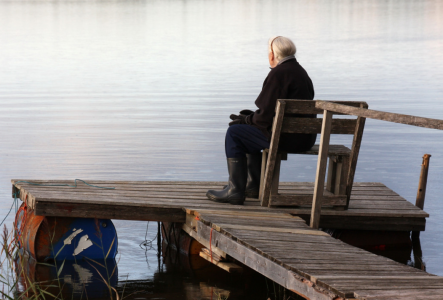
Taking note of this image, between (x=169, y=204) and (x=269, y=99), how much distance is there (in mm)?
1177

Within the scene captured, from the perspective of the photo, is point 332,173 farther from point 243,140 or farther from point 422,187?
point 422,187

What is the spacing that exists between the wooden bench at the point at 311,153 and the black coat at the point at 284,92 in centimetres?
11

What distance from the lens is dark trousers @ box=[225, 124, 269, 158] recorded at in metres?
6.37

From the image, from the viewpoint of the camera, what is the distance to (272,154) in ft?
20.3

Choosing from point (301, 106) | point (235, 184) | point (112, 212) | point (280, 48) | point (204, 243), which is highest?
point (280, 48)

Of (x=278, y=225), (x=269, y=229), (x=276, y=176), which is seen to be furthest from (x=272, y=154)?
(x=269, y=229)

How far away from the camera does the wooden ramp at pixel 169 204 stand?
6312mm

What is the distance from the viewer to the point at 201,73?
25.9 m

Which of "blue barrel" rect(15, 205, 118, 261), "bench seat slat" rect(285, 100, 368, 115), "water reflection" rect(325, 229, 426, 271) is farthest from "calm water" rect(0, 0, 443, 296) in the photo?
"bench seat slat" rect(285, 100, 368, 115)

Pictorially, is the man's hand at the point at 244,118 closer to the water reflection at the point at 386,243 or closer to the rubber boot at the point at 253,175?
the rubber boot at the point at 253,175

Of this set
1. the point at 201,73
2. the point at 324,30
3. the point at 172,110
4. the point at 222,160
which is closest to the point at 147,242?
the point at 222,160

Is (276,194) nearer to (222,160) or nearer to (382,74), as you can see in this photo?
(222,160)

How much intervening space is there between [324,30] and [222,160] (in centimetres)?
3489

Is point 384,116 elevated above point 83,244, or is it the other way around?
point 384,116
